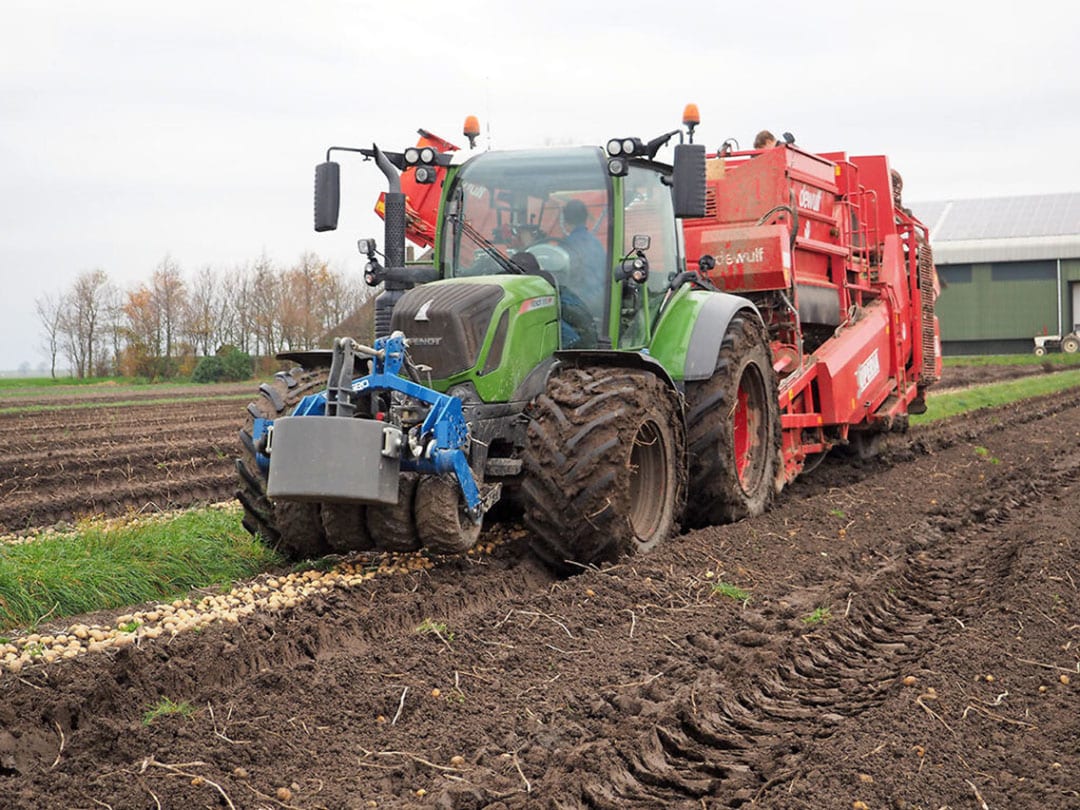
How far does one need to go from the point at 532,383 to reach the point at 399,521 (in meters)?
1.29

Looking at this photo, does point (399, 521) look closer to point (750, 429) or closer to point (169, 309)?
point (750, 429)

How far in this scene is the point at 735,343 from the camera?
8.65 meters

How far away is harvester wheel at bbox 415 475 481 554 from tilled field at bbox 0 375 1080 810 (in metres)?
0.26

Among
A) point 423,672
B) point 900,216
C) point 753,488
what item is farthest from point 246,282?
point 423,672

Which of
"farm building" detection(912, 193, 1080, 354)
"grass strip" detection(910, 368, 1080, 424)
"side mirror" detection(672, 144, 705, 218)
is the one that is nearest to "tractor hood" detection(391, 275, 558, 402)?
"side mirror" detection(672, 144, 705, 218)

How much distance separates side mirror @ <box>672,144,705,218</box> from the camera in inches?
289

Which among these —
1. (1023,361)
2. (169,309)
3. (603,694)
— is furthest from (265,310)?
(603,694)

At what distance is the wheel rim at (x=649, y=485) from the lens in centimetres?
751

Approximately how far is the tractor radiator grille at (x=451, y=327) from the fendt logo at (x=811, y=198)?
4.75 metres

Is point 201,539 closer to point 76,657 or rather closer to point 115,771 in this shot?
point 76,657

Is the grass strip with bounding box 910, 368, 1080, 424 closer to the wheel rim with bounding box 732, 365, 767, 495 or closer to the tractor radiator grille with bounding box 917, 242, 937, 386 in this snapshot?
the tractor radiator grille with bounding box 917, 242, 937, 386

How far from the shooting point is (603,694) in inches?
185

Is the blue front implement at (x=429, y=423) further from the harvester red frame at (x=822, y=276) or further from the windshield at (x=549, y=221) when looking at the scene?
the harvester red frame at (x=822, y=276)

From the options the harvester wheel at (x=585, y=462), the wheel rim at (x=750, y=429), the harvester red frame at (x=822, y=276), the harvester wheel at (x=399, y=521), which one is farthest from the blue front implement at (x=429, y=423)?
the harvester red frame at (x=822, y=276)
